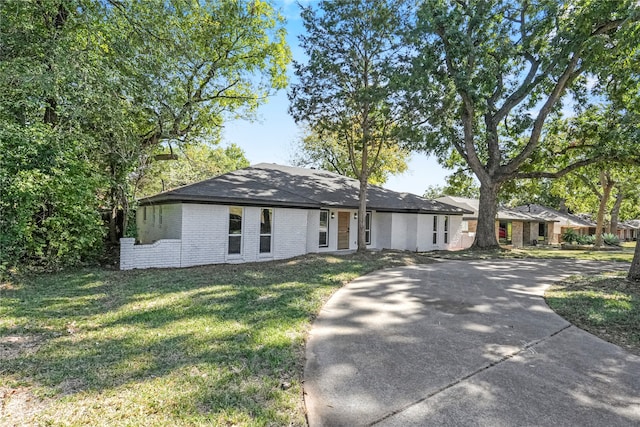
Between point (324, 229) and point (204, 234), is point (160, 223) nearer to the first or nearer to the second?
point (204, 234)

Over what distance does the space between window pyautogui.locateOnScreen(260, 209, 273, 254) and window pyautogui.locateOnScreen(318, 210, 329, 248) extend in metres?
3.04

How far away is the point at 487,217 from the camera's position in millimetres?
18250

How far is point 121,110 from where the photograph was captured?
9.98m

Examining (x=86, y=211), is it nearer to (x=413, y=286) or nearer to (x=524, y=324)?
(x=413, y=286)

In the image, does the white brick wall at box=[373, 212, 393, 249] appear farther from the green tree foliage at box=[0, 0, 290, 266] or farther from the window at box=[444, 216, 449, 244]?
the green tree foliage at box=[0, 0, 290, 266]

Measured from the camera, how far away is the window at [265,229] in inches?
506

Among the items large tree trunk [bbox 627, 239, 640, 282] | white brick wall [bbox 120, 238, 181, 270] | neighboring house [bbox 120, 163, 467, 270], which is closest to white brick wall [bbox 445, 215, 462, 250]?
neighboring house [bbox 120, 163, 467, 270]

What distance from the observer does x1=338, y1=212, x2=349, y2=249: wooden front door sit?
16328 mm

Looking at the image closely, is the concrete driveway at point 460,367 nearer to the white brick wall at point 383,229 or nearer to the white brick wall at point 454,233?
the white brick wall at point 383,229

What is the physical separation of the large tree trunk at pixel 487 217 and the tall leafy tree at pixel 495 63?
→ 5cm

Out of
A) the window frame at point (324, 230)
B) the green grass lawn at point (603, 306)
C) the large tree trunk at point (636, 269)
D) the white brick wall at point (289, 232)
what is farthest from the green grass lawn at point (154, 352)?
the large tree trunk at point (636, 269)

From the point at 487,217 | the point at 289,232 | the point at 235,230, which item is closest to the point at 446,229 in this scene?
the point at 487,217

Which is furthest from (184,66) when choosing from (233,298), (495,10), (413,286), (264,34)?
(495,10)

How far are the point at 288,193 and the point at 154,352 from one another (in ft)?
33.8
